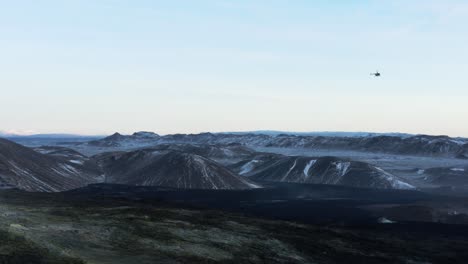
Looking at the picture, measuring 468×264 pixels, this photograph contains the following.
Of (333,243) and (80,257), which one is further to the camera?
(333,243)

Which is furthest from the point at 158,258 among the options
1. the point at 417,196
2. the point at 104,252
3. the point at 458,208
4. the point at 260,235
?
the point at 417,196

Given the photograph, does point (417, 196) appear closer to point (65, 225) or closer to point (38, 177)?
point (38, 177)

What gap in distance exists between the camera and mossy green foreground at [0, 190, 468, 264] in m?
53.8

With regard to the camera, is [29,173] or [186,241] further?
[29,173]

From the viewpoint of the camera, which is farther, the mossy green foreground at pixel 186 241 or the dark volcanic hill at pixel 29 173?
the dark volcanic hill at pixel 29 173

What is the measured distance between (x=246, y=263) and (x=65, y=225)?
25.0 m

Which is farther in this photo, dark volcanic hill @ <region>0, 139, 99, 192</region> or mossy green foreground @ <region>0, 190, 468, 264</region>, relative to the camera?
dark volcanic hill @ <region>0, 139, 99, 192</region>

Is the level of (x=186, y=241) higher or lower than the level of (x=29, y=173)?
lower

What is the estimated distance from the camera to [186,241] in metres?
67.6

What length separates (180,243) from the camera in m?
65.6

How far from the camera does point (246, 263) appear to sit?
60.6m

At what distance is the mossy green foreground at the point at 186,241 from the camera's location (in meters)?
53.8

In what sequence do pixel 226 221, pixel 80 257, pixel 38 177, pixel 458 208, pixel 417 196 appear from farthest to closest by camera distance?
1. pixel 417 196
2. pixel 38 177
3. pixel 458 208
4. pixel 226 221
5. pixel 80 257

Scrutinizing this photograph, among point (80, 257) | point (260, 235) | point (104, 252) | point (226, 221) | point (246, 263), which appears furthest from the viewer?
point (226, 221)
